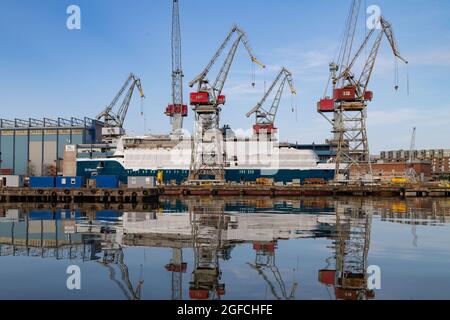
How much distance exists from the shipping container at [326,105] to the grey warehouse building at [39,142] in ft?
264

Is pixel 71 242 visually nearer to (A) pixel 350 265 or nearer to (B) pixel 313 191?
(A) pixel 350 265

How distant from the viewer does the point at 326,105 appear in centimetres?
9225

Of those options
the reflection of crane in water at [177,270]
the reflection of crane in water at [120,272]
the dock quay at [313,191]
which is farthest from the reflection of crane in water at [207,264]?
the dock quay at [313,191]

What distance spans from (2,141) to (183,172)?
7733 centimetres

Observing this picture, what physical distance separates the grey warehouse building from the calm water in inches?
4259

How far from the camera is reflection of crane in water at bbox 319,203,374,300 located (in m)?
14.2

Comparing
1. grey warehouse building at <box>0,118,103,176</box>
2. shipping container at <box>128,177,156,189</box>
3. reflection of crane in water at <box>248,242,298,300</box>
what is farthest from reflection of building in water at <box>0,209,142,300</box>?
grey warehouse building at <box>0,118,103,176</box>

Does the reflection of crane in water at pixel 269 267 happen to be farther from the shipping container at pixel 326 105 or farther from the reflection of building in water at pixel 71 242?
the shipping container at pixel 326 105

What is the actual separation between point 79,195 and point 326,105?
187ft

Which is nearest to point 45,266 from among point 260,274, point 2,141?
point 260,274

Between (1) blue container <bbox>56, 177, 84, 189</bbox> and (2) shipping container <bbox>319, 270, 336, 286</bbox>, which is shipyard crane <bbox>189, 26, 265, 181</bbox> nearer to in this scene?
(1) blue container <bbox>56, 177, 84, 189</bbox>

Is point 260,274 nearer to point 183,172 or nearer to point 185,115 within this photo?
point 183,172

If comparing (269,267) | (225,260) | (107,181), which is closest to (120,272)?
(225,260)

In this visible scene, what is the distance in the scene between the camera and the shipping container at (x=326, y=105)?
91.7m
